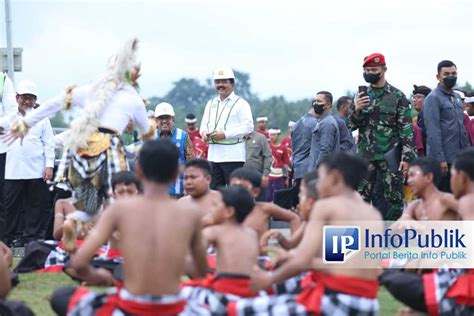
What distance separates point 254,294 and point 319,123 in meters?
5.25

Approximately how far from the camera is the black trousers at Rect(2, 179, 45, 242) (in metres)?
11.6

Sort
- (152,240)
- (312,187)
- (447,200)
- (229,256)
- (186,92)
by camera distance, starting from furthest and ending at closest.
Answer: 1. (186,92)
2. (447,200)
3. (312,187)
4. (229,256)
5. (152,240)

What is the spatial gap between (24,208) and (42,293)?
364cm

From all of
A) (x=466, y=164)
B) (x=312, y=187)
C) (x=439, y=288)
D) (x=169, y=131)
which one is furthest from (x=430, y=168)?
(x=169, y=131)

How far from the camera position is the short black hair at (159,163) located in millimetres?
5516

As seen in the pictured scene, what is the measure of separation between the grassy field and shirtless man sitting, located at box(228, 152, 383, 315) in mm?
1609

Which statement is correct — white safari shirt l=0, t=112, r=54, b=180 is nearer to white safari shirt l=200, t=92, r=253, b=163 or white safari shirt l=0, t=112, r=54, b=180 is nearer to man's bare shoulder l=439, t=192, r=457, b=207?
white safari shirt l=200, t=92, r=253, b=163

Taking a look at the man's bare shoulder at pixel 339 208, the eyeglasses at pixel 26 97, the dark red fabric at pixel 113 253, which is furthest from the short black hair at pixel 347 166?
the eyeglasses at pixel 26 97

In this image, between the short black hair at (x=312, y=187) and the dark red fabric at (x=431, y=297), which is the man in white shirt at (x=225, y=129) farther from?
A: the dark red fabric at (x=431, y=297)

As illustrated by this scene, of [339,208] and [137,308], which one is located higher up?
→ [339,208]

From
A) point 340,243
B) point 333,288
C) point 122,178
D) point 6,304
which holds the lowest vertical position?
point 6,304

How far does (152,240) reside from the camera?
534 cm

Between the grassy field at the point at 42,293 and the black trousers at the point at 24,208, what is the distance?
7.54ft

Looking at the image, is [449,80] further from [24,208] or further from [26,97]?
[24,208]
